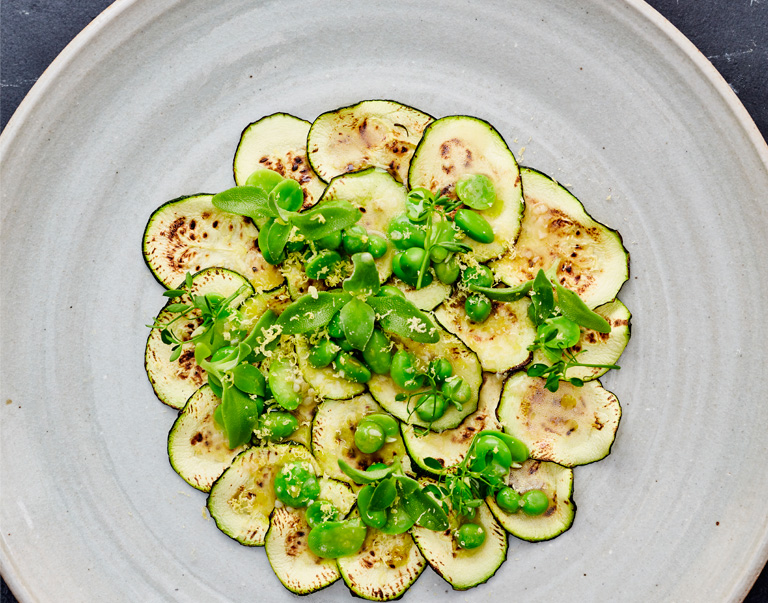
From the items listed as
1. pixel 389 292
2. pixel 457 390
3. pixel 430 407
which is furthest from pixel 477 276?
pixel 430 407

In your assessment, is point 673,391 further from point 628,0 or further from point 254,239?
point 254,239

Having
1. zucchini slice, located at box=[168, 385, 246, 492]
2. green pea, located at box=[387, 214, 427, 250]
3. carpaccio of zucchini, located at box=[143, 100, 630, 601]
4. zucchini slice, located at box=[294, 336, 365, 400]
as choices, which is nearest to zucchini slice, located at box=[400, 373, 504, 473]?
carpaccio of zucchini, located at box=[143, 100, 630, 601]

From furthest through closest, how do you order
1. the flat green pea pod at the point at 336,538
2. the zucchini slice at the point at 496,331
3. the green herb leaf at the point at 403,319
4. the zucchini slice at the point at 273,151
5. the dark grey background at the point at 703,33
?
the dark grey background at the point at 703,33
the zucchini slice at the point at 273,151
the zucchini slice at the point at 496,331
the flat green pea pod at the point at 336,538
the green herb leaf at the point at 403,319

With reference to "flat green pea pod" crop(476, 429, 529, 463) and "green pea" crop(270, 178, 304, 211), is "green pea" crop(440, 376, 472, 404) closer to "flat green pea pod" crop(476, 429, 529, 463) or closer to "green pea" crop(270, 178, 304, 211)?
"flat green pea pod" crop(476, 429, 529, 463)

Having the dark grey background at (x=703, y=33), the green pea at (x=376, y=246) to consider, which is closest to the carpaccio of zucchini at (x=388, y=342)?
the green pea at (x=376, y=246)

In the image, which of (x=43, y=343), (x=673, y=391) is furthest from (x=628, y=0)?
(x=43, y=343)

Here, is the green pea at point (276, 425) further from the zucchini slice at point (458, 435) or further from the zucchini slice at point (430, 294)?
the zucchini slice at point (430, 294)
